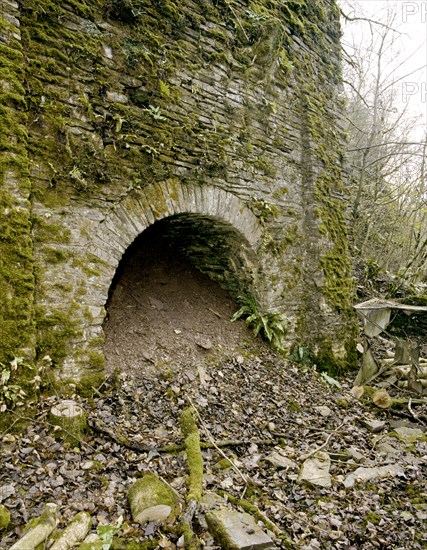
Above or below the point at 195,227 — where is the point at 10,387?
below

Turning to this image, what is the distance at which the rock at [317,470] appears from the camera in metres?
3.08

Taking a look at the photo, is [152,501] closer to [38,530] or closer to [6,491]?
[38,530]

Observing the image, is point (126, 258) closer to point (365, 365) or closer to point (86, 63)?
point (86, 63)

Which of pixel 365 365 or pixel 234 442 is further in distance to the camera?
pixel 365 365

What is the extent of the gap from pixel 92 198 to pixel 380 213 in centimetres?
989

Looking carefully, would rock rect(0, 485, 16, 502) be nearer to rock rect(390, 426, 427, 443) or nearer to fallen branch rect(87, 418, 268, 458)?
fallen branch rect(87, 418, 268, 458)

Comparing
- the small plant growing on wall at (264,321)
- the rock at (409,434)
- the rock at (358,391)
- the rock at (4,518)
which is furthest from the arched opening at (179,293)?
the rock at (409,434)

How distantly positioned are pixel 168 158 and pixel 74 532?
369 cm

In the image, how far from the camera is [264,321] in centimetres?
534

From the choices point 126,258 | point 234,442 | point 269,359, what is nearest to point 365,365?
point 269,359

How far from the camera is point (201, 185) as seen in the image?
462 centimetres

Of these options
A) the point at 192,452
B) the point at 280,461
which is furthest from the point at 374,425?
the point at 192,452

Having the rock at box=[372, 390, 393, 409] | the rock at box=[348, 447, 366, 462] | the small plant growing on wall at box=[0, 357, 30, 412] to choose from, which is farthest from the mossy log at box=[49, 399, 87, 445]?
the rock at box=[372, 390, 393, 409]

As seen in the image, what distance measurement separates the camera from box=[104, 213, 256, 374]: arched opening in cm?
453
